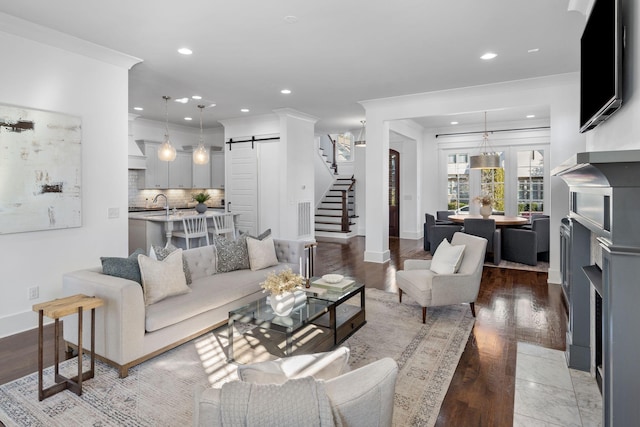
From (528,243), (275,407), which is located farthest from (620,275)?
(528,243)

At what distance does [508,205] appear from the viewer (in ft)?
29.9

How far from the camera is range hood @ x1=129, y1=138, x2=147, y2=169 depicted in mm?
7422

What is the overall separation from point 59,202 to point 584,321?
15.9 feet

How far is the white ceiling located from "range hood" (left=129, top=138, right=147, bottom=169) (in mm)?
1678

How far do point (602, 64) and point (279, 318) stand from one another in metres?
2.65

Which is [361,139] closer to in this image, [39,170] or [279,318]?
[39,170]

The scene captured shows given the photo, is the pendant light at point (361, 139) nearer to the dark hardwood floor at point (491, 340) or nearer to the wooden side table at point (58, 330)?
the dark hardwood floor at point (491, 340)

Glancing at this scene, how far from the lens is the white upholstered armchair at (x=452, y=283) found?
12.2 ft

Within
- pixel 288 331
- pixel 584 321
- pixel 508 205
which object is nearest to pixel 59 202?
pixel 288 331

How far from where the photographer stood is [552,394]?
2.47 meters

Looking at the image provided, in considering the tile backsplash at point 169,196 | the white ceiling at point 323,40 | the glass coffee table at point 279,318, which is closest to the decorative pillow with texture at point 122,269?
the glass coffee table at point 279,318

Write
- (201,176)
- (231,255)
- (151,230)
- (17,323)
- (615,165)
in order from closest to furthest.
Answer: (615,165)
(17,323)
(231,255)
(151,230)
(201,176)

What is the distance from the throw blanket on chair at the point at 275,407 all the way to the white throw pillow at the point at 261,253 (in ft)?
10.7

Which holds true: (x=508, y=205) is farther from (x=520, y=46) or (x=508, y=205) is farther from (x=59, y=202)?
(x=59, y=202)
